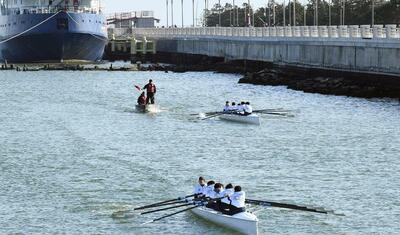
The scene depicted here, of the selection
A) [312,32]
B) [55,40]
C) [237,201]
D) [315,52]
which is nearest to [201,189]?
[237,201]

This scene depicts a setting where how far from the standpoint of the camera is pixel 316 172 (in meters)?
42.6

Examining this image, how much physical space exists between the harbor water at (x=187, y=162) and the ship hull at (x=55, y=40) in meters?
47.9

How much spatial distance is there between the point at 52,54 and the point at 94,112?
5851cm

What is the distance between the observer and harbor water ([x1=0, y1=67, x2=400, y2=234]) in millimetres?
34469

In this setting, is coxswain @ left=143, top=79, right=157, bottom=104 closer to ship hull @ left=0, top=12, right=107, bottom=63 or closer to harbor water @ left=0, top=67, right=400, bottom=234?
harbor water @ left=0, top=67, right=400, bottom=234

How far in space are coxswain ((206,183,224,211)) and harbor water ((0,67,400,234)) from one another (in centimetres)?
56

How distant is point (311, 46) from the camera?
89.1m

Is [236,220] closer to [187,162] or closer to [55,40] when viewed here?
[187,162]

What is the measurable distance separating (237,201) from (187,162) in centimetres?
1338

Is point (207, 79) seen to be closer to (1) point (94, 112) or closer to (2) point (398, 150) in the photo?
(1) point (94, 112)

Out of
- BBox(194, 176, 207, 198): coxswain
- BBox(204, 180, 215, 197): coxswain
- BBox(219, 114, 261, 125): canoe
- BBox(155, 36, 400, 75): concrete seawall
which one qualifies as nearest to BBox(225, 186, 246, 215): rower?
BBox(204, 180, 215, 197): coxswain

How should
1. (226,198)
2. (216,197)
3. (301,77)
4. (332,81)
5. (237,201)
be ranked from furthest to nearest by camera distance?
1. (301,77)
2. (332,81)
3. (216,197)
4. (226,198)
5. (237,201)

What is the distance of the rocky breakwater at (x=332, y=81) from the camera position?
70.8 metres

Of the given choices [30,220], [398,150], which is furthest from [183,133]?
[30,220]
